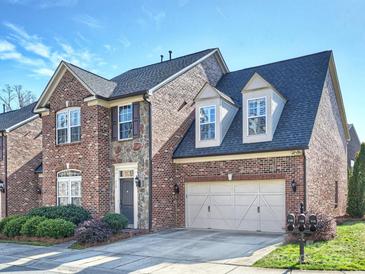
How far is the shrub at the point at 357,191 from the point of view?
18.9 metres

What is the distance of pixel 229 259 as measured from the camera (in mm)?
10266

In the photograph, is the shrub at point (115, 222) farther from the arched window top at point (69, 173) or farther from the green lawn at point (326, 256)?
the green lawn at point (326, 256)

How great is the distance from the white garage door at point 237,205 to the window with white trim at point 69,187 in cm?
505

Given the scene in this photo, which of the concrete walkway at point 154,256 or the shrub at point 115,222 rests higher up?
the shrub at point 115,222

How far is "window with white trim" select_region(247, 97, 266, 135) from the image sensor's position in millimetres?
15555

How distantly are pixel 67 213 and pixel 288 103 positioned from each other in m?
10.4

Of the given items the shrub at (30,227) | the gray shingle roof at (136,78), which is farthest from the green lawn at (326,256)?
the shrub at (30,227)

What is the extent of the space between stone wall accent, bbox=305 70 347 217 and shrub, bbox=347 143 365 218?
563mm

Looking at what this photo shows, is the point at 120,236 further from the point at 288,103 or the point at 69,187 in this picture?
the point at 288,103

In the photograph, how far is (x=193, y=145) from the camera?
675 inches

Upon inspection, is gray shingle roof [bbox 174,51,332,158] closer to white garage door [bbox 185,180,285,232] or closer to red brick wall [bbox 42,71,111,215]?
white garage door [bbox 185,180,285,232]

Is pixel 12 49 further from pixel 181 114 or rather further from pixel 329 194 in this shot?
pixel 329 194

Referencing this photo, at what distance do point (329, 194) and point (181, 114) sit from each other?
7.62m

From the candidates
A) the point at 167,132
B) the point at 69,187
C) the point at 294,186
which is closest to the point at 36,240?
the point at 69,187
